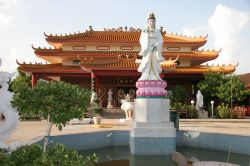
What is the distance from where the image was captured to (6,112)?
249 inches

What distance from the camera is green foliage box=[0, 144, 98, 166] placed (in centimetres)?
484

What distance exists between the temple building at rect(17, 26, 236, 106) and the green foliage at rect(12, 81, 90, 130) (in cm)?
2497

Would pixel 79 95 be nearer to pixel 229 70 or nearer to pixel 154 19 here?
pixel 154 19

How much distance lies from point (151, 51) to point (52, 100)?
23.7 feet

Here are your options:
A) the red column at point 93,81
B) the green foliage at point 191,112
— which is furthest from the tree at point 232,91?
the red column at point 93,81

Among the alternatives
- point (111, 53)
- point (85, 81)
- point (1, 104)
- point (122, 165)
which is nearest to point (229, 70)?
point (111, 53)

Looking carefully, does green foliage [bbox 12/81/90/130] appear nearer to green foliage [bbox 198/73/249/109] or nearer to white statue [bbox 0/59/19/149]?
white statue [bbox 0/59/19/149]

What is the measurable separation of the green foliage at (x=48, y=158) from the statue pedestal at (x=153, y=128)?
20.6 feet

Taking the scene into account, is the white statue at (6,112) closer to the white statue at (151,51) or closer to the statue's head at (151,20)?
the white statue at (151,51)

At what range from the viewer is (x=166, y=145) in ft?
37.3

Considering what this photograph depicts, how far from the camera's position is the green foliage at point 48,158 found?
4844 millimetres

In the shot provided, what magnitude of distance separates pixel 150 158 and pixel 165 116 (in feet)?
4.81

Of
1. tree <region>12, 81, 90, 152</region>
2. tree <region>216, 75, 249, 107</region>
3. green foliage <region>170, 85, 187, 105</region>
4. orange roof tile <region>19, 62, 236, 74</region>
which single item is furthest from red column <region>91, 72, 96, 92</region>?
tree <region>12, 81, 90, 152</region>

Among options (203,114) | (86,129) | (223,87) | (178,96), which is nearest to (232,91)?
(223,87)
